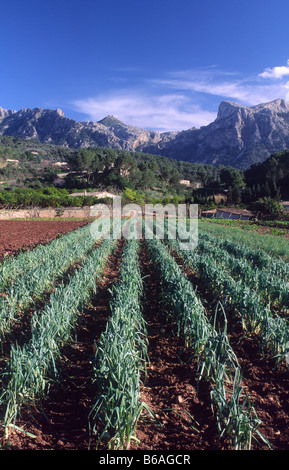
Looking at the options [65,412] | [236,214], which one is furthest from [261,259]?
[236,214]

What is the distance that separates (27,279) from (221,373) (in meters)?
3.96

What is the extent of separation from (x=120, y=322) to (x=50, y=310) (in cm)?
86

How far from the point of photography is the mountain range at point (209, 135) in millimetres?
101375

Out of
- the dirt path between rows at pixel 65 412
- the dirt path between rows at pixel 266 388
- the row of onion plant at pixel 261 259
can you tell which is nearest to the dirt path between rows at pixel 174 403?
the dirt path between rows at pixel 266 388

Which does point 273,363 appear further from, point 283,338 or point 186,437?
point 186,437

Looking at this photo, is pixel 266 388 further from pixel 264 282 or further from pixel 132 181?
pixel 132 181

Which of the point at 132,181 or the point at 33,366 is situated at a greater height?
the point at 132,181

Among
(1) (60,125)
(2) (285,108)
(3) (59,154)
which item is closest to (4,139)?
(3) (59,154)

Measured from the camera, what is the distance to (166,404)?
2447 millimetres

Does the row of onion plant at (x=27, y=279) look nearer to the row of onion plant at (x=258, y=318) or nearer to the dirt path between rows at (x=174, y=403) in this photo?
the dirt path between rows at (x=174, y=403)

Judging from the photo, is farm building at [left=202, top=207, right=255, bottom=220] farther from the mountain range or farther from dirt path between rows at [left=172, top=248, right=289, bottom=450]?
the mountain range

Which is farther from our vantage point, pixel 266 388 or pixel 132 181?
pixel 132 181

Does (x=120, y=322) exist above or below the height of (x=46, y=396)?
above

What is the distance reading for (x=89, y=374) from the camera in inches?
113
